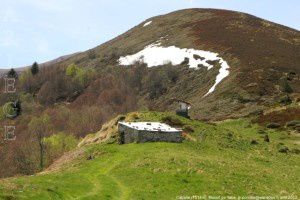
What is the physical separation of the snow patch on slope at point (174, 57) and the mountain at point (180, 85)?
1.22 ft

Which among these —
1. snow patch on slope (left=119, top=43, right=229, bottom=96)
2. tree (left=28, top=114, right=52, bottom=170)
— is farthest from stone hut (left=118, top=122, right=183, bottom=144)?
tree (left=28, top=114, right=52, bottom=170)

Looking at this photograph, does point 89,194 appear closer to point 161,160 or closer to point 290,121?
point 161,160

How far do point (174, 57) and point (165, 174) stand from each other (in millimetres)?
135179

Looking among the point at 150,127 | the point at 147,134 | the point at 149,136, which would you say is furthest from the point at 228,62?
the point at 147,134

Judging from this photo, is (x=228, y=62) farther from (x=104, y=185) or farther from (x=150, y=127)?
(x=104, y=185)

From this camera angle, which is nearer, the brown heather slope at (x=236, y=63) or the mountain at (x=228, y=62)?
the brown heather slope at (x=236, y=63)

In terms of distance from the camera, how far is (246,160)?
162ft

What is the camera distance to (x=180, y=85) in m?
151

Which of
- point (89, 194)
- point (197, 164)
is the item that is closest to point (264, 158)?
point (197, 164)

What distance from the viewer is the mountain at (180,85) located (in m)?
108

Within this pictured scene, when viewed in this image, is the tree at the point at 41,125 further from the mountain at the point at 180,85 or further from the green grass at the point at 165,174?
the green grass at the point at 165,174

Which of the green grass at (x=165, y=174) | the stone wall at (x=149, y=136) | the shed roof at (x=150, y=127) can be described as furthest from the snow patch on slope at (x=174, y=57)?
the green grass at (x=165, y=174)

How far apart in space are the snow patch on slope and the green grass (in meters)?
74.9

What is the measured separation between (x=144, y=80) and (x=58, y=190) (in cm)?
14063
